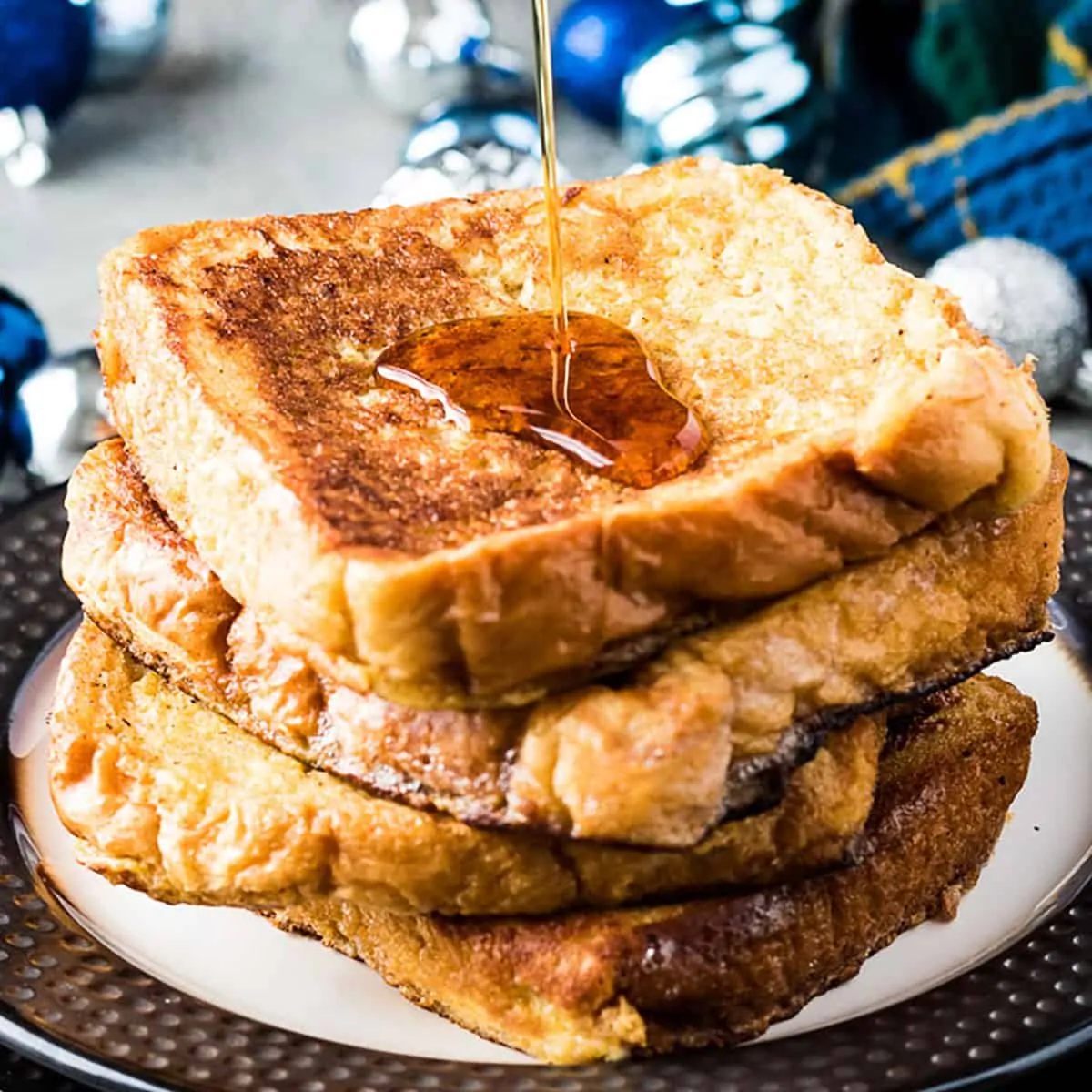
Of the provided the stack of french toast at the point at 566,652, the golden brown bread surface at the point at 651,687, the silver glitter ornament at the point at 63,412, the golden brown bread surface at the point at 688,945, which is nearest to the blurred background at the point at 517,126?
the silver glitter ornament at the point at 63,412

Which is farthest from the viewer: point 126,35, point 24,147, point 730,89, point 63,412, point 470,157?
point 24,147

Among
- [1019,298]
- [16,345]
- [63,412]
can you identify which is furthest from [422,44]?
[1019,298]

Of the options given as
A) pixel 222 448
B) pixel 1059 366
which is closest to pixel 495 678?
pixel 222 448

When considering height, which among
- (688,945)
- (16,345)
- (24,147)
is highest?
(688,945)

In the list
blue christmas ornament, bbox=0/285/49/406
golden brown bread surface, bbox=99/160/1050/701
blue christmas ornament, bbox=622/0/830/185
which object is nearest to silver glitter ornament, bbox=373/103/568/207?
blue christmas ornament, bbox=622/0/830/185

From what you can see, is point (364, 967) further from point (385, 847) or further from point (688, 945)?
point (688, 945)

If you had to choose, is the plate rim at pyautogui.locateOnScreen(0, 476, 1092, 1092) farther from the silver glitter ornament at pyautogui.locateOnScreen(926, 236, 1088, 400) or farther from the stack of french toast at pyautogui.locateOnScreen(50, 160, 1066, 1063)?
the silver glitter ornament at pyautogui.locateOnScreen(926, 236, 1088, 400)

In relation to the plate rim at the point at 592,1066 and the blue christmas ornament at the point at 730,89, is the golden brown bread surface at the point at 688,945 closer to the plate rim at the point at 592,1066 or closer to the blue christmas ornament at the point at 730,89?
the plate rim at the point at 592,1066
